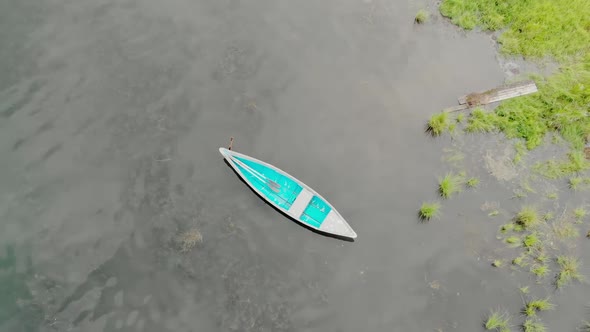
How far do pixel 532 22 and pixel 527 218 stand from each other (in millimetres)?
6482

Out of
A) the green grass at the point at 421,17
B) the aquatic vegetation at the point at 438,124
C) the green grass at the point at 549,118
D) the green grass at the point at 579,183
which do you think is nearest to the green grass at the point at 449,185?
the aquatic vegetation at the point at 438,124

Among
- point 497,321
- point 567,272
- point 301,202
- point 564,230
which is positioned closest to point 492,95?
point 564,230

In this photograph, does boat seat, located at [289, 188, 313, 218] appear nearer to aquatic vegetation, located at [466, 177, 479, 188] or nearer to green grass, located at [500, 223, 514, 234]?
aquatic vegetation, located at [466, 177, 479, 188]

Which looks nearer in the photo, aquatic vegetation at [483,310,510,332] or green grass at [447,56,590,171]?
aquatic vegetation at [483,310,510,332]

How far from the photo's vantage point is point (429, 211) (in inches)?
444

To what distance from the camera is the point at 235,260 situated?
35.3 feet

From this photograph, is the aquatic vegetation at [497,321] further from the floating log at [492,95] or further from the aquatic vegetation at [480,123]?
the floating log at [492,95]

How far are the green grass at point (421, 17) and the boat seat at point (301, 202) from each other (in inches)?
273

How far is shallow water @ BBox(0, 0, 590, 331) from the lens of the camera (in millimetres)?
10445

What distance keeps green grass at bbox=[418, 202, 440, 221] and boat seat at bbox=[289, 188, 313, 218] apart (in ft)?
9.85

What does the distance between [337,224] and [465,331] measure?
4017 millimetres

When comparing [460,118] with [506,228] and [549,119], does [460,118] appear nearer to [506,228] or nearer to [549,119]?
[549,119]

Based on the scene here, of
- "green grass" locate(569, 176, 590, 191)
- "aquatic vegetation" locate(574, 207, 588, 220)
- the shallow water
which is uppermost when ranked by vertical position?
"green grass" locate(569, 176, 590, 191)

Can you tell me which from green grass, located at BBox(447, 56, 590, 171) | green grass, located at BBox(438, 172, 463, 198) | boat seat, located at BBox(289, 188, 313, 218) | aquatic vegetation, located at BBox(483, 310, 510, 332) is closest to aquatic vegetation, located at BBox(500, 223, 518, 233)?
green grass, located at BBox(438, 172, 463, 198)
